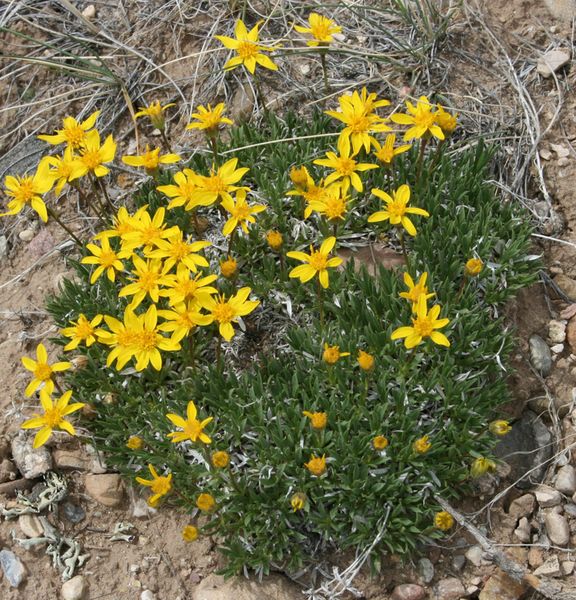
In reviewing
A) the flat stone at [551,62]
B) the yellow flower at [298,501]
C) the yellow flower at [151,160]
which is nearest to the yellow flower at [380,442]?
the yellow flower at [298,501]

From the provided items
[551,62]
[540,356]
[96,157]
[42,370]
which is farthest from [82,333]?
[551,62]

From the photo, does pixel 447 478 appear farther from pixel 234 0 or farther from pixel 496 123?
pixel 234 0

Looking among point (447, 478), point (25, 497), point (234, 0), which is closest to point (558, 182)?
point (447, 478)

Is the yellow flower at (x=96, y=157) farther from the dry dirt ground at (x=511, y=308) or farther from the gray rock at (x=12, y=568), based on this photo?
the gray rock at (x=12, y=568)

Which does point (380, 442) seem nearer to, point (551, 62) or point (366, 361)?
point (366, 361)

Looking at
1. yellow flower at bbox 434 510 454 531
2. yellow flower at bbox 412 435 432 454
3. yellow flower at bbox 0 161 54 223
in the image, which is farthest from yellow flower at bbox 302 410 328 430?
yellow flower at bbox 0 161 54 223

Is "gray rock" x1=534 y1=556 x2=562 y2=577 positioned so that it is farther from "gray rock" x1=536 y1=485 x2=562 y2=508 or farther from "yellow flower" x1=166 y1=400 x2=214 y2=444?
"yellow flower" x1=166 y1=400 x2=214 y2=444
